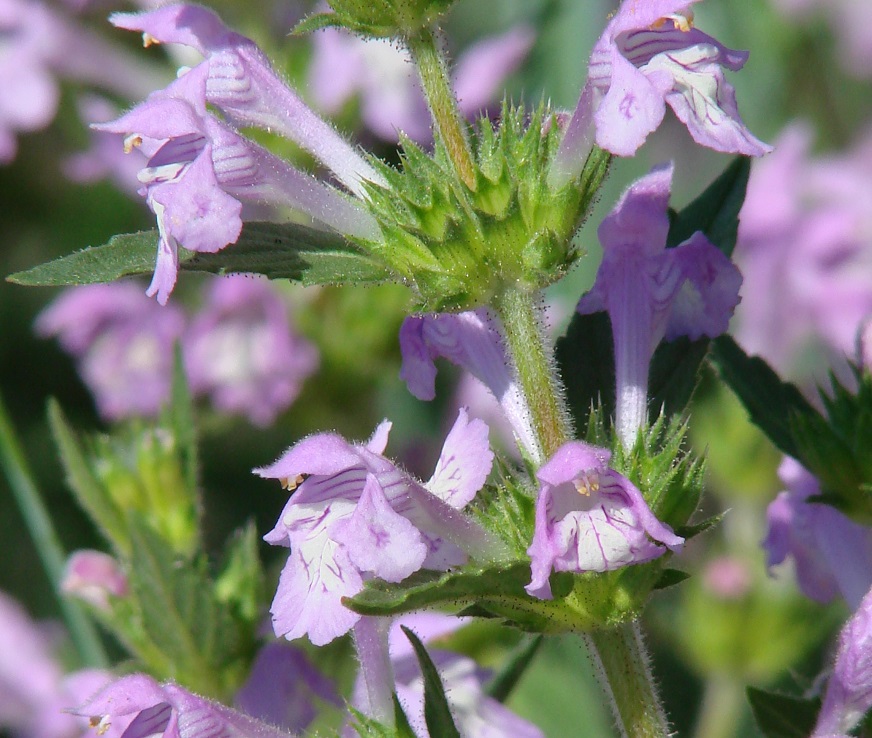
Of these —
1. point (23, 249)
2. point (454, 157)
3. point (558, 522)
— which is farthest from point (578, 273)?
point (23, 249)

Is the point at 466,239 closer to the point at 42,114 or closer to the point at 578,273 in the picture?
the point at 578,273

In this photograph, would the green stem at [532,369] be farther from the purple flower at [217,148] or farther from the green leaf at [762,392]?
the green leaf at [762,392]

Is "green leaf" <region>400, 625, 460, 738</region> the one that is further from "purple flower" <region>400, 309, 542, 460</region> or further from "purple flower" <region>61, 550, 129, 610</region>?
"purple flower" <region>61, 550, 129, 610</region>

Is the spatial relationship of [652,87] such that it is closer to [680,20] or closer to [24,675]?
[680,20]

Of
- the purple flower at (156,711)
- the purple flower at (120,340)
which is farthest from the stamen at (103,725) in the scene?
the purple flower at (120,340)

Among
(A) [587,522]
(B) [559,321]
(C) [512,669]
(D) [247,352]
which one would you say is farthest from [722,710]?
(A) [587,522]

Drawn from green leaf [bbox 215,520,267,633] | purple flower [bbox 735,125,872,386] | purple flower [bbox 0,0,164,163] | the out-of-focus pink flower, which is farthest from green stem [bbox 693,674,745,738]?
the out-of-focus pink flower
